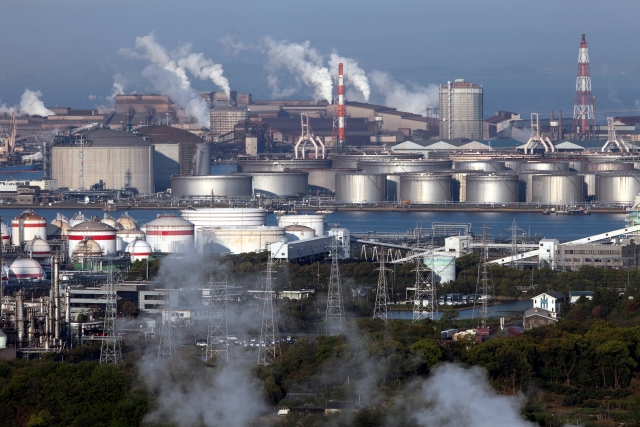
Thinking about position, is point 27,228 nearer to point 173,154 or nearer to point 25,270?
point 25,270

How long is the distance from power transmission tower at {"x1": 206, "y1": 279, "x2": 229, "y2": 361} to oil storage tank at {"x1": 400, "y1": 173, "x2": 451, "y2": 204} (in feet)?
60.8

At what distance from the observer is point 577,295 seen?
13.6 m

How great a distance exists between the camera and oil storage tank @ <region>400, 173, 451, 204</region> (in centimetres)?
3056

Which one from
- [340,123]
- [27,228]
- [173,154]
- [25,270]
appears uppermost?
[340,123]

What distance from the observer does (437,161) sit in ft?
114

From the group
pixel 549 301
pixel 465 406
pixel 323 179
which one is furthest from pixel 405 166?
pixel 465 406

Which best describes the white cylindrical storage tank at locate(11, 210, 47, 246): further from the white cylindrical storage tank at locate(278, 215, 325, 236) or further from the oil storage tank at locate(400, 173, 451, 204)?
the oil storage tank at locate(400, 173, 451, 204)

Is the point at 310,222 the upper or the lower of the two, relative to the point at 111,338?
upper

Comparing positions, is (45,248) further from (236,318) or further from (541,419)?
(541,419)

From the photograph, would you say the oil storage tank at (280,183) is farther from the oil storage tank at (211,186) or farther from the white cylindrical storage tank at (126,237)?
→ the white cylindrical storage tank at (126,237)

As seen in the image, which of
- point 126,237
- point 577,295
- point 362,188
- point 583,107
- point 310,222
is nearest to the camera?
point 577,295

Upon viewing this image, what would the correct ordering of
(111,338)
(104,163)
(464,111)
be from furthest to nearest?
1. (464,111)
2. (104,163)
3. (111,338)

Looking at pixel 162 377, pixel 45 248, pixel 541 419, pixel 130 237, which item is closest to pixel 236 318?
pixel 162 377

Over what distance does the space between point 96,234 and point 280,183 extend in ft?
47.2
